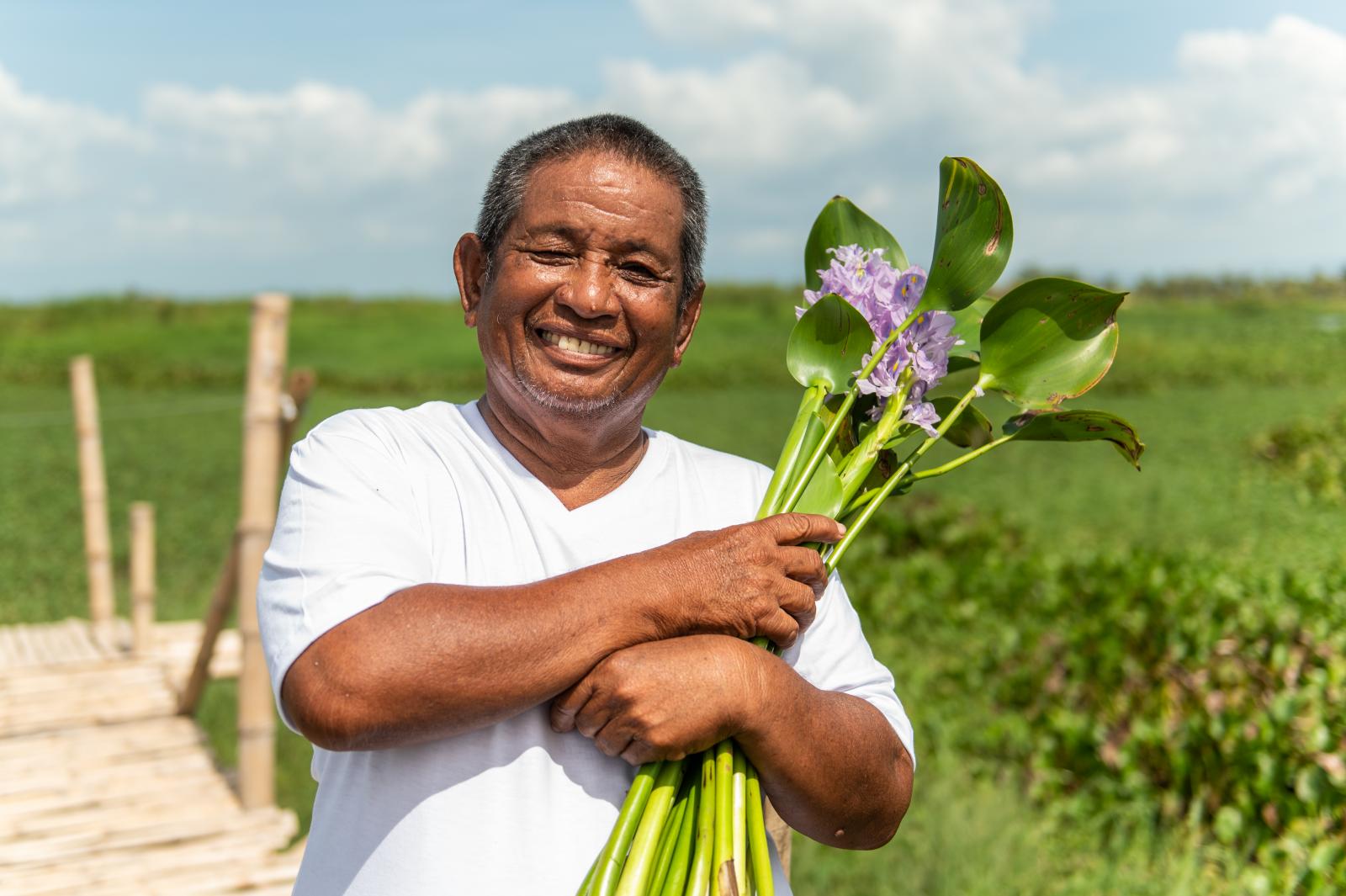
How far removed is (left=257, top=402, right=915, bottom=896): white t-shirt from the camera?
4.00 ft

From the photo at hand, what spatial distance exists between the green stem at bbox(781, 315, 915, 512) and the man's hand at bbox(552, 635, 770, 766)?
265 mm

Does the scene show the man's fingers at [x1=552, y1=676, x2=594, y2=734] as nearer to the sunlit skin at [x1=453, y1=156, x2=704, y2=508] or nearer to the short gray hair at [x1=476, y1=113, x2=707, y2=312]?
the sunlit skin at [x1=453, y1=156, x2=704, y2=508]

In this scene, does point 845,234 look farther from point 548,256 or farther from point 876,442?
point 548,256

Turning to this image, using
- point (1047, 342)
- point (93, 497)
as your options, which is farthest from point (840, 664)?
point (93, 497)

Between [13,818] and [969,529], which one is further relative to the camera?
[969,529]

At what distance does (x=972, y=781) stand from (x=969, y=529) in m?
2.58

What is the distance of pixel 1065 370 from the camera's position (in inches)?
57.5

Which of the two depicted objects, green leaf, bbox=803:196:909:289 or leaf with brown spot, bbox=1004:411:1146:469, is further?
green leaf, bbox=803:196:909:289

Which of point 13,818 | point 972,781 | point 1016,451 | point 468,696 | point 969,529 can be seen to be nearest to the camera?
point 468,696

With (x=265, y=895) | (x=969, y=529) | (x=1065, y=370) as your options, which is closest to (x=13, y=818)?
(x=265, y=895)

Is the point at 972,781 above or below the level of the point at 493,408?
below

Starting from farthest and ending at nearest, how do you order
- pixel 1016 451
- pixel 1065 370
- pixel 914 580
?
pixel 1016 451
pixel 914 580
pixel 1065 370

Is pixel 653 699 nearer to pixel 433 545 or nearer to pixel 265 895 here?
pixel 433 545

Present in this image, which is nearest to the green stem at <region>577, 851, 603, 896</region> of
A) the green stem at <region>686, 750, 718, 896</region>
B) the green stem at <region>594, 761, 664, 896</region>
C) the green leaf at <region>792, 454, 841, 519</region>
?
the green stem at <region>594, 761, 664, 896</region>
